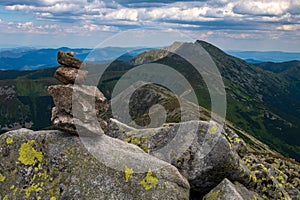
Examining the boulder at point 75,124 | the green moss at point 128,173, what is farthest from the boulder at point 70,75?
the green moss at point 128,173

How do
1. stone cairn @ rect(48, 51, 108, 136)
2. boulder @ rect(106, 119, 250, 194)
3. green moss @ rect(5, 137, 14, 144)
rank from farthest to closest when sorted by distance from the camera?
boulder @ rect(106, 119, 250, 194), stone cairn @ rect(48, 51, 108, 136), green moss @ rect(5, 137, 14, 144)

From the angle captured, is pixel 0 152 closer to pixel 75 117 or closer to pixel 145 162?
pixel 75 117

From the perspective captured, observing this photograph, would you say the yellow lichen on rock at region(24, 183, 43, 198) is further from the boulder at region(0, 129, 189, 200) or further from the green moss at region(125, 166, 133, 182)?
the green moss at region(125, 166, 133, 182)

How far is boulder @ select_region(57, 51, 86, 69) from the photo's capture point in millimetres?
19547

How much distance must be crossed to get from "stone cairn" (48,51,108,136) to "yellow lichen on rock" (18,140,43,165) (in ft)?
6.86

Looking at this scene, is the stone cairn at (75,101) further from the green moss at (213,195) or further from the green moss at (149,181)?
the green moss at (213,195)

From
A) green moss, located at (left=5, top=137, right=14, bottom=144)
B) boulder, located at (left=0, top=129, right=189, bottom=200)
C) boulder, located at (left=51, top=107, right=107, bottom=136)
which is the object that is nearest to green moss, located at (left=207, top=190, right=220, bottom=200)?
boulder, located at (left=0, top=129, right=189, bottom=200)

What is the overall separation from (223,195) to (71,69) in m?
13.6

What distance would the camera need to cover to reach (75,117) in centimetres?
1858

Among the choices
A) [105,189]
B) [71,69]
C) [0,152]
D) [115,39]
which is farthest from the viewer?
[115,39]

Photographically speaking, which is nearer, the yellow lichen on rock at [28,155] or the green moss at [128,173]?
the green moss at [128,173]

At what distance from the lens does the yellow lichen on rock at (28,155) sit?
1677 centimetres

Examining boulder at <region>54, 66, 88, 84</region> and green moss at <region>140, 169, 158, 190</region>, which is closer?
green moss at <region>140, 169, 158, 190</region>

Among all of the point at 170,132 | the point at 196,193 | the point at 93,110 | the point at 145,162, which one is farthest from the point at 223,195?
the point at 93,110
